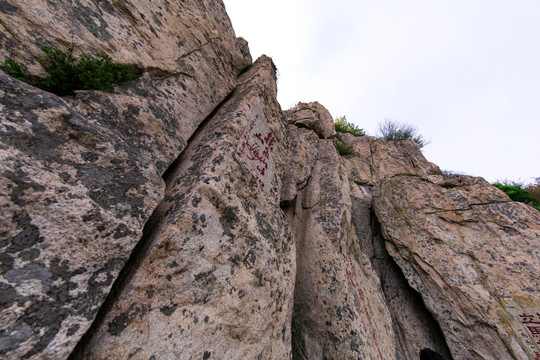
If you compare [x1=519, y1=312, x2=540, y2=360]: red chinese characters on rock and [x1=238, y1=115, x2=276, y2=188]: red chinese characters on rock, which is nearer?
[x1=238, y1=115, x2=276, y2=188]: red chinese characters on rock

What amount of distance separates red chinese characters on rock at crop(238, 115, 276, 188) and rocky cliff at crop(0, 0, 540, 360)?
0.15 feet

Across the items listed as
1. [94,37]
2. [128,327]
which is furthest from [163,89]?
[128,327]

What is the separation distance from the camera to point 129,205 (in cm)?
229

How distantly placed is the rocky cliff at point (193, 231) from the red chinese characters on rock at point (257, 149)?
46mm

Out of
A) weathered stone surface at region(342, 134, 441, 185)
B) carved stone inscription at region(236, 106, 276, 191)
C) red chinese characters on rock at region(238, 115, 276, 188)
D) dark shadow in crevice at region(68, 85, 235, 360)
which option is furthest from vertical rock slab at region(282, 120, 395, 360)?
weathered stone surface at region(342, 134, 441, 185)

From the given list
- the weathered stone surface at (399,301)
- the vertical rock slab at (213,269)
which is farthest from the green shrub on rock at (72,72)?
the weathered stone surface at (399,301)

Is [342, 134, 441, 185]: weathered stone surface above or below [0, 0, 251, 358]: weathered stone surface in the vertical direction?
above

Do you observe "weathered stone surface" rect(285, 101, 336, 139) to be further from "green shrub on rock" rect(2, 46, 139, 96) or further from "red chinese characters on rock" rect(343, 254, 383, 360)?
"green shrub on rock" rect(2, 46, 139, 96)

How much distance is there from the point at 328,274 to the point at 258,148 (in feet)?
11.2

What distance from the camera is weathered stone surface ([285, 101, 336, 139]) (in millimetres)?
9477

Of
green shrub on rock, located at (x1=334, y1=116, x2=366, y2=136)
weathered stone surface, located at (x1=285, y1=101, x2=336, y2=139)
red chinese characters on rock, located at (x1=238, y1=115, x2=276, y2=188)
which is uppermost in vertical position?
green shrub on rock, located at (x1=334, y1=116, x2=366, y2=136)

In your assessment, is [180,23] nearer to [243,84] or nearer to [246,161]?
[243,84]

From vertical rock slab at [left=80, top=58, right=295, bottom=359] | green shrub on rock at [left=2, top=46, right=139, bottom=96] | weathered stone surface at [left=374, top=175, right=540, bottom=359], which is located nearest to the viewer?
vertical rock slab at [left=80, top=58, right=295, bottom=359]

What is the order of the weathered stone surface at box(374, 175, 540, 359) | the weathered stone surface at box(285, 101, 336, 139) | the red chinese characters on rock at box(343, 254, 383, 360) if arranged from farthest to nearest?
the weathered stone surface at box(285, 101, 336, 139), the weathered stone surface at box(374, 175, 540, 359), the red chinese characters on rock at box(343, 254, 383, 360)
